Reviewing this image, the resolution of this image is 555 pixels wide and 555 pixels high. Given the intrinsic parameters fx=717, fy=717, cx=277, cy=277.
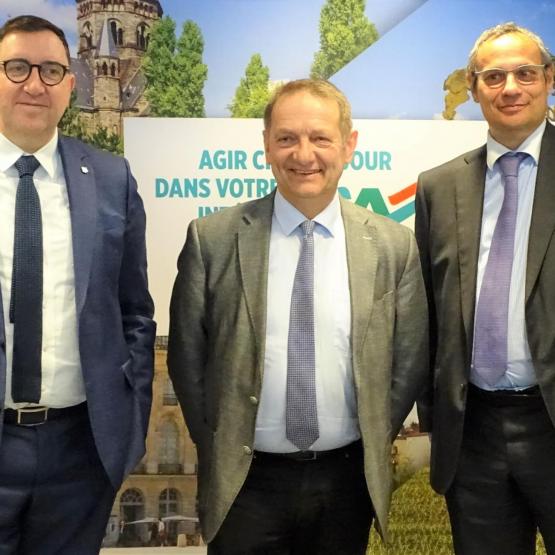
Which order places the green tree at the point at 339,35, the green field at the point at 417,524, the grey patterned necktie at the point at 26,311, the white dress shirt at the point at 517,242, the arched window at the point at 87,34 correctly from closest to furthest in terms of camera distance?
the grey patterned necktie at the point at 26,311 < the white dress shirt at the point at 517,242 < the arched window at the point at 87,34 < the green tree at the point at 339,35 < the green field at the point at 417,524

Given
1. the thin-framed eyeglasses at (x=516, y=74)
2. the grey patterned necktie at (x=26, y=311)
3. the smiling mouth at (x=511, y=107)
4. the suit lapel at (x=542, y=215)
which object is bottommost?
the grey patterned necktie at (x=26, y=311)

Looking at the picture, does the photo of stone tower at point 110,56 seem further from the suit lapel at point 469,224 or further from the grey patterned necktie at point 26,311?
the suit lapel at point 469,224

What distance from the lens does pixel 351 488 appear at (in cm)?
205

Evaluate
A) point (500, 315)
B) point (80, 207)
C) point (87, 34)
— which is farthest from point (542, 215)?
point (87, 34)

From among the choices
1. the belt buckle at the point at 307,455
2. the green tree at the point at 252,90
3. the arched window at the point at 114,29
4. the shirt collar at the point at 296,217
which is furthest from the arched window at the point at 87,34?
the belt buckle at the point at 307,455

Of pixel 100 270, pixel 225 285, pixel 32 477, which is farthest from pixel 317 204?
pixel 32 477

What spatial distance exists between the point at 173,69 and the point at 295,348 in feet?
6.32

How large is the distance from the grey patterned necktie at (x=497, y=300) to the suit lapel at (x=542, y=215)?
2.4 inches

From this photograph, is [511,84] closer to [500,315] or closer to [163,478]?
[500,315]

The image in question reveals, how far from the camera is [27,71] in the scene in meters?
1.96

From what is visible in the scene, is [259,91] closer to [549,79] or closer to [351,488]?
[549,79]

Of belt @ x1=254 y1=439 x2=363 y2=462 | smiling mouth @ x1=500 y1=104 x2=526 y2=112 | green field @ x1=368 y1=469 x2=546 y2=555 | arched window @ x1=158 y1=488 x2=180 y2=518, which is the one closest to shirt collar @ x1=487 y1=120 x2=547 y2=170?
smiling mouth @ x1=500 y1=104 x2=526 y2=112

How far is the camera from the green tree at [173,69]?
3373mm

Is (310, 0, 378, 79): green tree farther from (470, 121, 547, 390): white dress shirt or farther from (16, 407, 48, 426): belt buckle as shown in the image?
(16, 407, 48, 426): belt buckle
